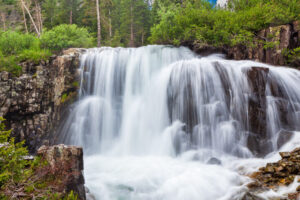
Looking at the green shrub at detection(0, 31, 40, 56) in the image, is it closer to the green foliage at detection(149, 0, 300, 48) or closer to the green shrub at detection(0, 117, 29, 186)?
the green foliage at detection(149, 0, 300, 48)

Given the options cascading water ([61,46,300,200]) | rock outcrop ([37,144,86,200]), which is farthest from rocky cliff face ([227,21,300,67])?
rock outcrop ([37,144,86,200])

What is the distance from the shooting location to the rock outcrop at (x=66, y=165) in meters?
4.99

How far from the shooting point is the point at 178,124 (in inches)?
426

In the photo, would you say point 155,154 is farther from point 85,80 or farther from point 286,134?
point 85,80

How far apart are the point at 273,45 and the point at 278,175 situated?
10.1 metres

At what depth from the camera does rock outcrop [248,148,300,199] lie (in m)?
6.32

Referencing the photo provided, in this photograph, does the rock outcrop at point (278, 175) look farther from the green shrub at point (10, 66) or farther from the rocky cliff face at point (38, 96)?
the green shrub at point (10, 66)

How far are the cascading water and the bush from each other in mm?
5768

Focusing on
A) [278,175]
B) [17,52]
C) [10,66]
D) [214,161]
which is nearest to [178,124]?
[214,161]

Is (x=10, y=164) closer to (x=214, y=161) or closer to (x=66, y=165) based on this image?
(x=66, y=165)

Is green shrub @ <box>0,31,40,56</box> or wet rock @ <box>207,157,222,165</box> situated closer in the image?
wet rock @ <box>207,157,222,165</box>

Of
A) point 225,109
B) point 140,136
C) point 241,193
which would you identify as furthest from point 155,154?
point 241,193

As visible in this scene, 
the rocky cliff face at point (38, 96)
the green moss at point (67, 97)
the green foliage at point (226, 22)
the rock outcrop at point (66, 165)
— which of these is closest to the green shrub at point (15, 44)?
the rocky cliff face at point (38, 96)

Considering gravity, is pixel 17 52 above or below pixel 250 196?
above
